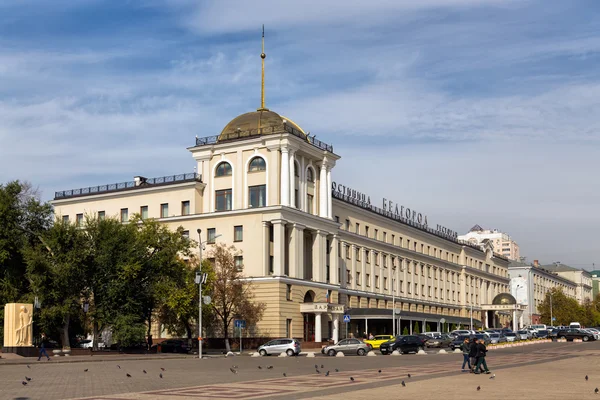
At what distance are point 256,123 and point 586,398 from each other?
62765 mm

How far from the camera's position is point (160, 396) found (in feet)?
76.8

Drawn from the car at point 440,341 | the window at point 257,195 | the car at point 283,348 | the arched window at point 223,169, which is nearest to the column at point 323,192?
the window at point 257,195

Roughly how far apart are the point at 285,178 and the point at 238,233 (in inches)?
293

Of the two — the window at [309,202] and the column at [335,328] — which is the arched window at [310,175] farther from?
the column at [335,328]

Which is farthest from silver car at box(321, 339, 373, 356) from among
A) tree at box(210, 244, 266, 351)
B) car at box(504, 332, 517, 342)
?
car at box(504, 332, 517, 342)

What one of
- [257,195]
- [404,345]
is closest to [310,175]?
[257,195]

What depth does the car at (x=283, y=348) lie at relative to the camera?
190 ft

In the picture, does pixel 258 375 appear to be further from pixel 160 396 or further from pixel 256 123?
pixel 256 123

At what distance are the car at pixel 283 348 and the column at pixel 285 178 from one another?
20539 mm

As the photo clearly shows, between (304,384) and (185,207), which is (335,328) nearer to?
(185,207)

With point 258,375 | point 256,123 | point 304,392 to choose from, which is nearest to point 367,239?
point 256,123

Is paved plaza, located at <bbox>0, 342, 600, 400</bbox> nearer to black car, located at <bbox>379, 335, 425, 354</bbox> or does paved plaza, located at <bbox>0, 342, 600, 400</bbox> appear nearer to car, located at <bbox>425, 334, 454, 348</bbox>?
black car, located at <bbox>379, 335, 425, 354</bbox>

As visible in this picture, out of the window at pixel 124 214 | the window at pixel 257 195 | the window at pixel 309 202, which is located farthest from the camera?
the window at pixel 124 214

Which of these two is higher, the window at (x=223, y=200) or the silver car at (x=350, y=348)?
the window at (x=223, y=200)
